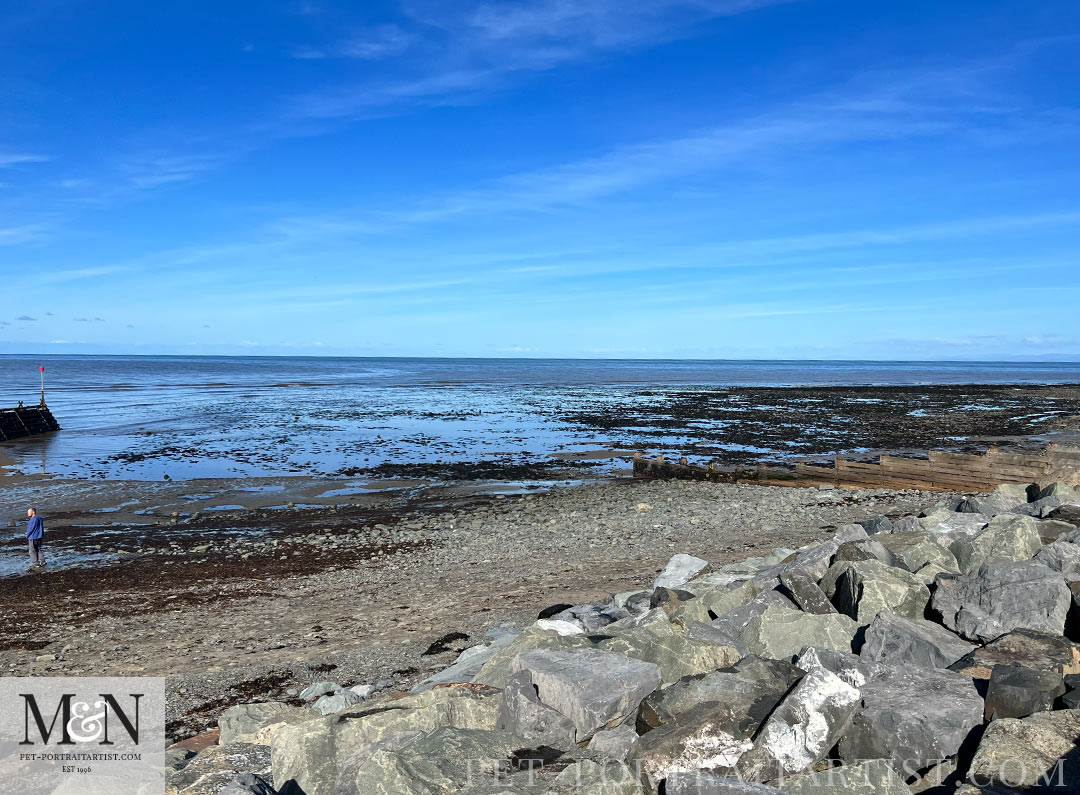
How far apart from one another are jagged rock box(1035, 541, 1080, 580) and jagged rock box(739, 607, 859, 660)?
221 cm

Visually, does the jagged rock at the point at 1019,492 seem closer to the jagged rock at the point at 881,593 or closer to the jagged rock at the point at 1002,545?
the jagged rock at the point at 1002,545

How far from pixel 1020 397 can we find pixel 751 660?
7337cm

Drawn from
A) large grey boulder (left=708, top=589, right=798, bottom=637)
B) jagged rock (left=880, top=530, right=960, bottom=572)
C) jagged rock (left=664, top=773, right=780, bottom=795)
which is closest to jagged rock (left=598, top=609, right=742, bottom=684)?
large grey boulder (left=708, top=589, right=798, bottom=637)

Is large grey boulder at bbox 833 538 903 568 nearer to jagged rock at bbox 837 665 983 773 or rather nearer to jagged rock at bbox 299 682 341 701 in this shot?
jagged rock at bbox 837 665 983 773

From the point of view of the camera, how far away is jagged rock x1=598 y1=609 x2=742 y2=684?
19.1 ft

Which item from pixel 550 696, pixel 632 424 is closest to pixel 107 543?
pixel 550 696

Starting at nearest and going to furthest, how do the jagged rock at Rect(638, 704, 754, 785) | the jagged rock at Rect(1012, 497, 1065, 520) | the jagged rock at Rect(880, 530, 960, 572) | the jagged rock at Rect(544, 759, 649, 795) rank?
1. the jagged rock at Rect(544, 759, 649, 795)
2. the jagged rock at Rect(638, 704, 754, 785)
3. the jagged rock at Rect(880, 530, 960, 572)
4. the jagged rock at Rect(1012, 497, 1065, 520)

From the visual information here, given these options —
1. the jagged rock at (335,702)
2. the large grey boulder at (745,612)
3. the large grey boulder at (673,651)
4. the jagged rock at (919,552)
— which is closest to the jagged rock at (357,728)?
the large grey boulder at (673,651)

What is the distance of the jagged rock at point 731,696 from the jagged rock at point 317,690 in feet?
13.6

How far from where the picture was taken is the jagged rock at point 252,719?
5.86 meters

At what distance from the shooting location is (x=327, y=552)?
50.8 ft

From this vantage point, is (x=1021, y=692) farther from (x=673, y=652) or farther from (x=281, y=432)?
(x=281, y=432)

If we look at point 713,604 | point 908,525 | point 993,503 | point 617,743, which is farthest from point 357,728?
point 993,503

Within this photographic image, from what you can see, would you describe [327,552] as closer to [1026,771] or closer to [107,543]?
[107,543]
